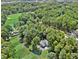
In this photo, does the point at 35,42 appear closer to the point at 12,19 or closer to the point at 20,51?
the point at 20,51

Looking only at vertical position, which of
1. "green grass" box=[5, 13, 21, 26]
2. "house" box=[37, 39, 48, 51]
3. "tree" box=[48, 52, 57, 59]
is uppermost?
"green grass" box=[5, 13, 21, 26]

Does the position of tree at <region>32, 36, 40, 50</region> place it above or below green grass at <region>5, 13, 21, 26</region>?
below

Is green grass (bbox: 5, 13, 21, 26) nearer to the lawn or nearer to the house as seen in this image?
the lawn

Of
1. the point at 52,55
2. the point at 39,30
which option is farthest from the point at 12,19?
the point at 52,55

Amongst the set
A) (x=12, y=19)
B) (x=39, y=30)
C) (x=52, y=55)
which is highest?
(x=12, y=19)

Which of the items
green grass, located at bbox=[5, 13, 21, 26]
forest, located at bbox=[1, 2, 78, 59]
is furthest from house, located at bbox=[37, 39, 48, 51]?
green grass, located at bbox=[5, 13, 21, 26]

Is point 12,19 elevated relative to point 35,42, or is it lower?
elevated

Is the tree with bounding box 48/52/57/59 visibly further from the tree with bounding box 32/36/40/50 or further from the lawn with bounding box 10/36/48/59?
the tree with bounding box 32/36/40/50

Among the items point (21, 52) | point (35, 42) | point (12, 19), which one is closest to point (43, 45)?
point (35, 42)

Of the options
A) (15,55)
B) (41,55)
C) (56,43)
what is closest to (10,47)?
(15,55)
